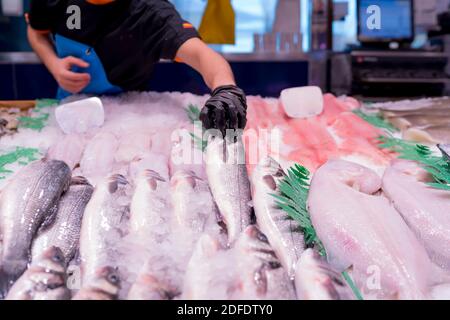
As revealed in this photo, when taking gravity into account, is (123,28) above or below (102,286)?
above

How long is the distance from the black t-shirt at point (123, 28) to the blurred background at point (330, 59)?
6.83ft

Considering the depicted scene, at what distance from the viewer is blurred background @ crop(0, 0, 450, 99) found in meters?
4.12

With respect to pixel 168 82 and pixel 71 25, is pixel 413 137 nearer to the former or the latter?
pixel 71 25

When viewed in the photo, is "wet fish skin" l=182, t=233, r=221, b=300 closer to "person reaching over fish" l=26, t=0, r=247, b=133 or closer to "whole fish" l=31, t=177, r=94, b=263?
"whole fish" l=31, t=177, r=94, b=263

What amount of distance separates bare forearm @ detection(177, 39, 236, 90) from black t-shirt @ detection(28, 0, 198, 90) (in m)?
0.05

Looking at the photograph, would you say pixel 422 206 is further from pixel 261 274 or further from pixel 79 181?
pixel 79 181

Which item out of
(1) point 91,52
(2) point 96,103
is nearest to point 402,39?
(1) point 91,52

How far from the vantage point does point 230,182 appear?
1.19m

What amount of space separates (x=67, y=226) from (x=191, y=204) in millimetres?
273

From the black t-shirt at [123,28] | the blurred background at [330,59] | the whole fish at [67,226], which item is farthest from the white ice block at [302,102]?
the blurred background at [330,59]

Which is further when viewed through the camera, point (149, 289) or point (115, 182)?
point (115, 182)

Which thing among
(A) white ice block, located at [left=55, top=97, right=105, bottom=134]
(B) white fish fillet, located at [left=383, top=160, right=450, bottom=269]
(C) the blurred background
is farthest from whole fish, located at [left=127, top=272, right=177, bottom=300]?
(C) the blurred background

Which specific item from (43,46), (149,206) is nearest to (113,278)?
(149,206)
